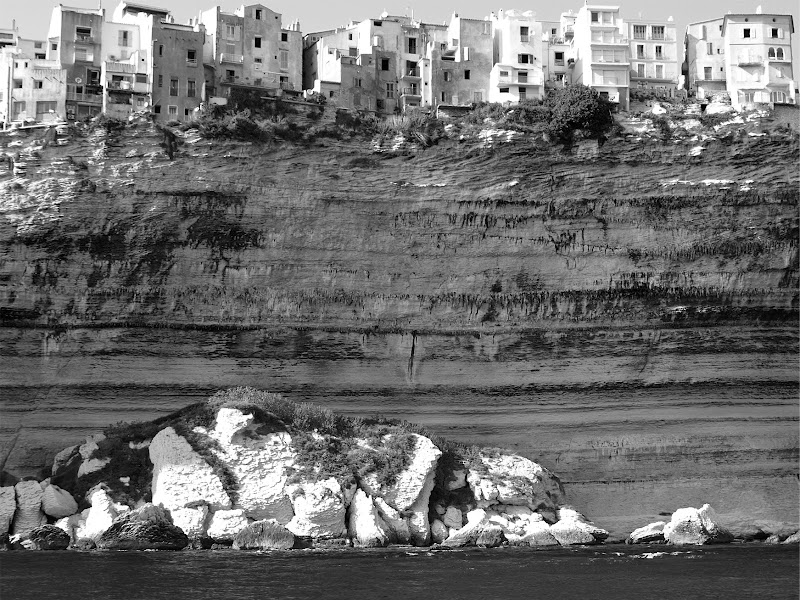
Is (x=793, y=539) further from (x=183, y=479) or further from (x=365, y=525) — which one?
(x=183, y=479)

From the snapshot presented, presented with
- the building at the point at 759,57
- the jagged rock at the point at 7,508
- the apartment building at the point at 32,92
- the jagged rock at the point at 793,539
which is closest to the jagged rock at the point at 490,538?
the jagged rock at the point at 793,539

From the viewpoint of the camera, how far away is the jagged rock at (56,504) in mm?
35812

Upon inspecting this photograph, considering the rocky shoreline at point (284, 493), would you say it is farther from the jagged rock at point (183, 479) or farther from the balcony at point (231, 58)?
the balcony at point (231, 58)

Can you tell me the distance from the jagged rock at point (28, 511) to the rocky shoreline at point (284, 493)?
0.03 m

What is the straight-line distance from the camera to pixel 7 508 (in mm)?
35750

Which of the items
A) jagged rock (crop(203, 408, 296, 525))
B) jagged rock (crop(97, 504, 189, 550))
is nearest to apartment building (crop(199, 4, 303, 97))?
jagged rock (crop(203, 408, 296, 525))

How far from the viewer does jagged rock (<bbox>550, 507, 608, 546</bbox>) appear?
37594 millimetres

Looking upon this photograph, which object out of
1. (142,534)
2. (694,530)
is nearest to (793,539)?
(694,530)

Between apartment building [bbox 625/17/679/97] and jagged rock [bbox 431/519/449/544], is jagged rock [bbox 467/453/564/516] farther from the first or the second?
apartment building [bbox 625/17/679/97]

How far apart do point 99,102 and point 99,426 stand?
33.5 ft

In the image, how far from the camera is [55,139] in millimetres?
41562

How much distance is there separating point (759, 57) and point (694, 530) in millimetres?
18655

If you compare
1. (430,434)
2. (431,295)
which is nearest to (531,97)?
(431,295)

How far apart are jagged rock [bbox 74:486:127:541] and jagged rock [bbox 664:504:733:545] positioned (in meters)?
14.8
